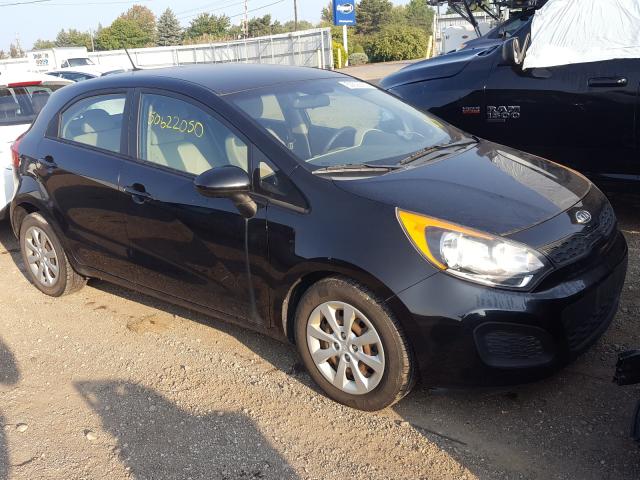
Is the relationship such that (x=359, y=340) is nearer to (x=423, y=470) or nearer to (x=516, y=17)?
(x=423, y=470)

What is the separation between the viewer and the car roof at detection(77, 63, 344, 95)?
3.82 meters

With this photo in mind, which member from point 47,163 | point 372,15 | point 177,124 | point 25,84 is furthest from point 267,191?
point 372,15

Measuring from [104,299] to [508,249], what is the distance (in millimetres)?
3234

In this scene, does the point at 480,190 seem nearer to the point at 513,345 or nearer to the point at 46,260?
the point at 513,345

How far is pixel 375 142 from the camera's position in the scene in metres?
3.78

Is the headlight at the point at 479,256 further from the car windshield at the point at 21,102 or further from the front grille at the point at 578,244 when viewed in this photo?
the car windshield at the point at 21,102

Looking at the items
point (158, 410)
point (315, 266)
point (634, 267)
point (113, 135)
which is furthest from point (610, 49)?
point (158, 410)

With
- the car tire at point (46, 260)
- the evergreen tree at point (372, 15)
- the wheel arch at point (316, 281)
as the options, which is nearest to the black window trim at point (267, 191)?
the wheel arch at point (316, 281)

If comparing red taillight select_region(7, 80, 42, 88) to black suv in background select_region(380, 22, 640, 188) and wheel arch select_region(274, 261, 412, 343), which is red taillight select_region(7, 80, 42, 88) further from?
wheel arch select_region(274, 261, 412, 343)

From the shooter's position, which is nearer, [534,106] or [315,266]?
[315,266]

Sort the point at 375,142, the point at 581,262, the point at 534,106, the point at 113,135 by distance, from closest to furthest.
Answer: the point at 581,262
the point at 375,142
the point at 113,135
the point at 534,106

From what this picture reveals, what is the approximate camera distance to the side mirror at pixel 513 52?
211 inches

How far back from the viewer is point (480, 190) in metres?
3.21

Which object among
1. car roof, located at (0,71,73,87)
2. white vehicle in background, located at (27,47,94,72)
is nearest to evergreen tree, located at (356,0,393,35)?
white vehicle in background, located at (27,47,94,72)
